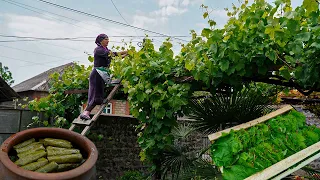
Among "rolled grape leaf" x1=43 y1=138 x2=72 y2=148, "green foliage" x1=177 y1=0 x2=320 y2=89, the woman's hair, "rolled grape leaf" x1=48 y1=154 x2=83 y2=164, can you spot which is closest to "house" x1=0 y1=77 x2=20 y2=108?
the woman's hair

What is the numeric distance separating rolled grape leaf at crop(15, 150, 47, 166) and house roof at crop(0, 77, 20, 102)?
6.19 m

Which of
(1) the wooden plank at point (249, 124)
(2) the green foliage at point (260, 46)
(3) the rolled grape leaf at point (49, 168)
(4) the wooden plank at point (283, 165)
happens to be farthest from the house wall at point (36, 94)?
(4) the wooden plank at point (283, 165)

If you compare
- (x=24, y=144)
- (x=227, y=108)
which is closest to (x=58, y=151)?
(x=24, y=144)

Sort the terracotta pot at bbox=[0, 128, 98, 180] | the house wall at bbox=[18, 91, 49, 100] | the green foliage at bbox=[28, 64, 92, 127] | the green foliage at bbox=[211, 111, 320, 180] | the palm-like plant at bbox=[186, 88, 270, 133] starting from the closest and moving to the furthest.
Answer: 1. the green foliage at bbox=[211, 111, 320, 180]
2. the terracotta pot at bbox=[0, 128, 98, 180]
3. the palm-like plant at bbox=[186, 88, 270, 133]
4. the green foliage at bbox=[28, 64, 92, 127]
5. the house wall at bbox=[18, 91, 49, 100]

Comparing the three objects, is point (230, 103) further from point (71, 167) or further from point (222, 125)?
point (71, 167)

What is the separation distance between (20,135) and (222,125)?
2.41 meters

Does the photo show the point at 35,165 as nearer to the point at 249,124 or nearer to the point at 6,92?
the point at 249,124

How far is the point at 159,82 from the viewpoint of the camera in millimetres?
3576

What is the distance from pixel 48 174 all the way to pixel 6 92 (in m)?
6.88

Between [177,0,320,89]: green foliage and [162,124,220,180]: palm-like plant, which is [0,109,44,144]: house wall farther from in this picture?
[177,0,320,89]: green foliage

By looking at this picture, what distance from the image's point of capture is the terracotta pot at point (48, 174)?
274 cm

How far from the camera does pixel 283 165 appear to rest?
7.42ft

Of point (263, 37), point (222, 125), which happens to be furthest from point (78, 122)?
point (263, 37)

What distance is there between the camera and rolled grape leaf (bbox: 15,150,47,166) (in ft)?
9.65
